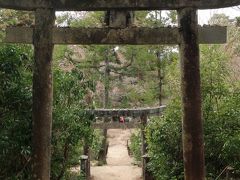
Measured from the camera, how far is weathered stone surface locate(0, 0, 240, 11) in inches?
265

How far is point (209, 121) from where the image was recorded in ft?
29.2

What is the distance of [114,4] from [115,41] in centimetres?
59

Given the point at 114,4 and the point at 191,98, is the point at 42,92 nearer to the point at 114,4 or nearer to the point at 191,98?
the point at 114,4

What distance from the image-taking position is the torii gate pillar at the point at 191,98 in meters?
6.71

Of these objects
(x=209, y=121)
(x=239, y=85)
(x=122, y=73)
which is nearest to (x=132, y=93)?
(x=122, y=73)

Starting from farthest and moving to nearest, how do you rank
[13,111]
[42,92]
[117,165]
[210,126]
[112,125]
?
[117,165], [112,125], [210,126], [13,111], [42,92]

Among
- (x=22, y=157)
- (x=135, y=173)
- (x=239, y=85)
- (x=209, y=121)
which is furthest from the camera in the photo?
(x=135, y=173)

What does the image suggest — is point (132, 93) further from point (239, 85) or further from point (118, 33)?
point (118, 33)

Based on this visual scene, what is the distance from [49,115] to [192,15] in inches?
110

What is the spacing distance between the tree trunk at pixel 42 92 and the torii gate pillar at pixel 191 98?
2.15 metres

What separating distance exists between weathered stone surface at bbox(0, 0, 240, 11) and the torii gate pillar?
0.15m

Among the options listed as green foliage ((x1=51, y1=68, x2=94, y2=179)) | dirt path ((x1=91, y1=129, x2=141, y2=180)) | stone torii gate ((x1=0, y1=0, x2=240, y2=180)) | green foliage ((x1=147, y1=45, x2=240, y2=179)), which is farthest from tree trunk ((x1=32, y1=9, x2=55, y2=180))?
dirt path ((x1=91, y1=129, x2=141, y2=180))

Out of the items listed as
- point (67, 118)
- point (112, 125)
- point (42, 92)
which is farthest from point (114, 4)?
point (112, 125)

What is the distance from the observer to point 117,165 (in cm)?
1934
